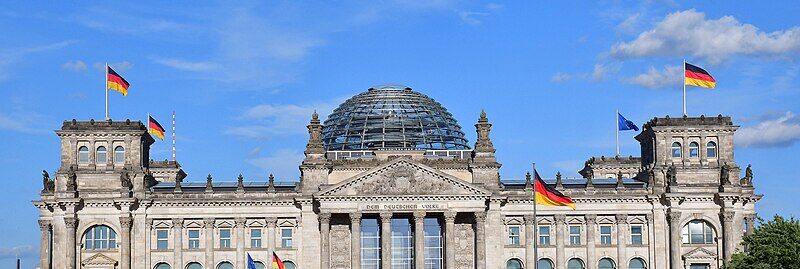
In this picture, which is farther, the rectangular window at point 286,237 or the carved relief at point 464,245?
the rectangular window at point 286,237

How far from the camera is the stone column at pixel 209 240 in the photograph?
124500 mm

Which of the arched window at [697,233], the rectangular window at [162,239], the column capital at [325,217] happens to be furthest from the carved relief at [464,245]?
the rectangular window at [162,239]

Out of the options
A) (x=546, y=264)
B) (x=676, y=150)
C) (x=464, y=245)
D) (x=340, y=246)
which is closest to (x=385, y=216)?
(x=340, y=246)

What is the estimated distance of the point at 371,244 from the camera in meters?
127

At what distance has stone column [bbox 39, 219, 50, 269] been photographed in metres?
123

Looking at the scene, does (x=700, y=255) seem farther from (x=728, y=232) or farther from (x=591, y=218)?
(x=591, y=218)

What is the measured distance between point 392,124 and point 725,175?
29.4m

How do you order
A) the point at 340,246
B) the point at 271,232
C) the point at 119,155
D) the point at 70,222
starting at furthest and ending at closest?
the point at 119,155 < the point at 271,232 < the point at 340,246 < the point at 70,222

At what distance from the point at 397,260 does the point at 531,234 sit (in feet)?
38.1

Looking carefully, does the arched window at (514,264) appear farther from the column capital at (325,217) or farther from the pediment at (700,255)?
the column capital at (325,217)

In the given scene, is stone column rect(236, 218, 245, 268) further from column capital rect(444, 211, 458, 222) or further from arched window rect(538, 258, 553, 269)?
arched window rect(538, 258, 553, 269)

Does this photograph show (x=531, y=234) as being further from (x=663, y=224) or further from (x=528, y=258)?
(x=663, y=224)

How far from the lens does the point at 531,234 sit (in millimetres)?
126375

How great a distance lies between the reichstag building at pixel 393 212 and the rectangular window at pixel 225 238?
0.33ft
